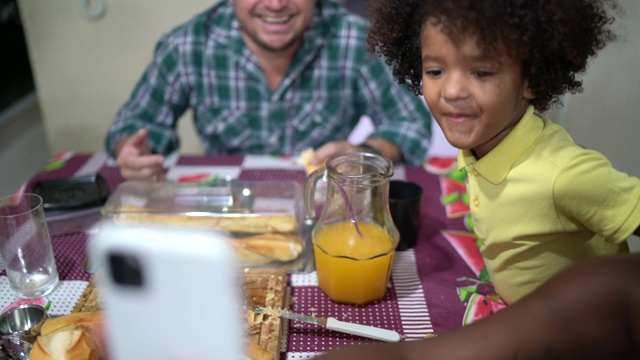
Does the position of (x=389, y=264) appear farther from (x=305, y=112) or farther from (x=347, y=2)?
(x=347, y=2)

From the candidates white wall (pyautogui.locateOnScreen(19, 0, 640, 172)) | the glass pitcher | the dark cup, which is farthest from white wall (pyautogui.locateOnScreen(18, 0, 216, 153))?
the glass pitcher

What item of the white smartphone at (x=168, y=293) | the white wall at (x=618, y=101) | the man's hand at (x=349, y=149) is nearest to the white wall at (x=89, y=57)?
the white wall at (x=618, y=101)

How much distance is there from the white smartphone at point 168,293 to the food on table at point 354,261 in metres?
0.41

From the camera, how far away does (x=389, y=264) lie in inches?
33.0

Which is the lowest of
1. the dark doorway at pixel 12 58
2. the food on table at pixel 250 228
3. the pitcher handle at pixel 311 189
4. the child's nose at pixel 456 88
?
the dark doorway at pixel 12 58

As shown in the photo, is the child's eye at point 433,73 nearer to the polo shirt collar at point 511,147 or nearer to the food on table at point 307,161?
the polo shirt collar at point 511,147

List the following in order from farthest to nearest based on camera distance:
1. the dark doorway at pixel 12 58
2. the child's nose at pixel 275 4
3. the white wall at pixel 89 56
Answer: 1. the dark doorway at pixel 12 58
2. the white wall at pixel 89 56
3. the child's nose at pixel 275 4

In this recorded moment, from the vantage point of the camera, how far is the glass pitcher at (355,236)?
81 cm

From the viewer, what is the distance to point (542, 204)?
697mm

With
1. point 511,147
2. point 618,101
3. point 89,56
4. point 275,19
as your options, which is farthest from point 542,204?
point 89,56

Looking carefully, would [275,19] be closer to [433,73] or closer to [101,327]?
[433,73]

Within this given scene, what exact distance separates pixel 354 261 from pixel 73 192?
654 mm

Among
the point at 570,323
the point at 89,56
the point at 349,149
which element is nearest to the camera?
the point at 570,323

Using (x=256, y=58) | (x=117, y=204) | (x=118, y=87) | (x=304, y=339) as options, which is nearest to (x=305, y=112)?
(x=256, y=58)
